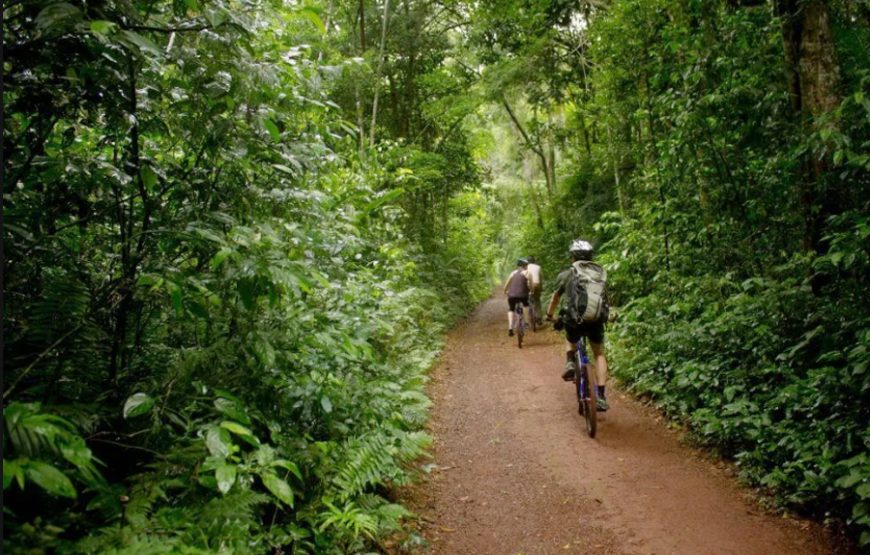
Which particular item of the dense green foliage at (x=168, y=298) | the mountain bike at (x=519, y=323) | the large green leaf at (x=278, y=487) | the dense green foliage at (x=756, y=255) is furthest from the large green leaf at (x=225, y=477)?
the mountain bike at (x=519, y=323)

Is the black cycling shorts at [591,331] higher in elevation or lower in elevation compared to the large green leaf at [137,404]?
lower

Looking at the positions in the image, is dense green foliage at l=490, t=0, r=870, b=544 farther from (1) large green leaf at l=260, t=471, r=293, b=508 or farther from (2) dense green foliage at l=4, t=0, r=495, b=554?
(1) large green leaf at l=260, t=471, r=293, b=508

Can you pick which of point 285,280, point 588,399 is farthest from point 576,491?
point 285,280

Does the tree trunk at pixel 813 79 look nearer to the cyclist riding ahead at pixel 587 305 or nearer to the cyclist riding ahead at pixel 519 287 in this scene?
the cyclist riding ahead at pixel 587 305

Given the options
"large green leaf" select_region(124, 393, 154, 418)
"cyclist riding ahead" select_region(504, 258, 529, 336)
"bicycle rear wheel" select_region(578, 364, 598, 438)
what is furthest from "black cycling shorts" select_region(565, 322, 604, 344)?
"cyclist riding ahead" select_region(504, 258, 529, 336)

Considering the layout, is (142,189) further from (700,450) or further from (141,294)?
(700,450)

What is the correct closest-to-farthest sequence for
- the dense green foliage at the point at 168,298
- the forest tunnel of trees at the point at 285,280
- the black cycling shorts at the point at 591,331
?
1. the dense green foliage at the point at 168,298
2. the forest tunnel of trees at the point at 285,280
3. the black cycling shorts at the point at 591,331

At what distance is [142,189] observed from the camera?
10.3 ft

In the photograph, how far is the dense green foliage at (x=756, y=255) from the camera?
4547 millimetres

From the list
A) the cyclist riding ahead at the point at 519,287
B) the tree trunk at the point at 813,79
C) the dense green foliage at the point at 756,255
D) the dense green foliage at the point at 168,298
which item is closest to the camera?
the dense green foliage at the point at 168,298

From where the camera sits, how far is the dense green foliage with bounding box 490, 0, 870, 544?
4.55m

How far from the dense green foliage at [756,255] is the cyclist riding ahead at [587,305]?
1.12 meters

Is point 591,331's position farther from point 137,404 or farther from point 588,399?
point 137,404

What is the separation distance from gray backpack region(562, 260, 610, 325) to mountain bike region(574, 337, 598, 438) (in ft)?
1.56
